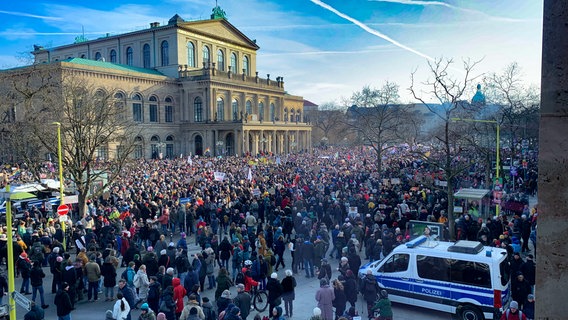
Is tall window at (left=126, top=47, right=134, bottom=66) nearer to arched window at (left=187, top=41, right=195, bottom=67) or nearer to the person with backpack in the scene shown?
arched window at (left=187, top=41, right=195, bottom=67)

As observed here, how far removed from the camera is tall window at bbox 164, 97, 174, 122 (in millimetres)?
63681

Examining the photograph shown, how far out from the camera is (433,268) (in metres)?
10.7

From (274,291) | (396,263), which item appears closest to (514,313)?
(396,263)

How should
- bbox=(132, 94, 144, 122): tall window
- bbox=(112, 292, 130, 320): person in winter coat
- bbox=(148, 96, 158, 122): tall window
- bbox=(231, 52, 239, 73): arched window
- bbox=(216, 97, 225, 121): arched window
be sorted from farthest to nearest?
1. bbox=(231, 52, 239, 73): arched window
2. bbox=(216, 97, 225, 121): arched window
3. bbox=(148, 96, 158, 122): tall window
4. bbox=(132, 94, 144, 122): tall window
5. bbox=(112, 292, 130, 320): person in winter coat

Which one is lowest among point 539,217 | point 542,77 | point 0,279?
point 0,279

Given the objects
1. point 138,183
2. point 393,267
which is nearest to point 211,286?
point 393,267

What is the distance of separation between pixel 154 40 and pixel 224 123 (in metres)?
18.9

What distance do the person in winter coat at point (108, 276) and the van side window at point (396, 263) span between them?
7.54 m

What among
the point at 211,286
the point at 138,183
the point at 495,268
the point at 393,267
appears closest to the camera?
the point at 495,268

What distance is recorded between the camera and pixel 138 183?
92.3 feet

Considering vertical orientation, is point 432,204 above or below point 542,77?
below

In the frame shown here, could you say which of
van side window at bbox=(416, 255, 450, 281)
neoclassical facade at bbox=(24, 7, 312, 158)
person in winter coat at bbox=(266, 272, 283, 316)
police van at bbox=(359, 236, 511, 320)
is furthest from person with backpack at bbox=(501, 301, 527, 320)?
neoclassical facade at bbox=(24, 7, 312, 158)

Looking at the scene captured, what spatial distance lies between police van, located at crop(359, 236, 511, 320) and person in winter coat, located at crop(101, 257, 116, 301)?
295 inches

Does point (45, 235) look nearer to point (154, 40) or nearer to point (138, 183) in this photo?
point (138, 183)
